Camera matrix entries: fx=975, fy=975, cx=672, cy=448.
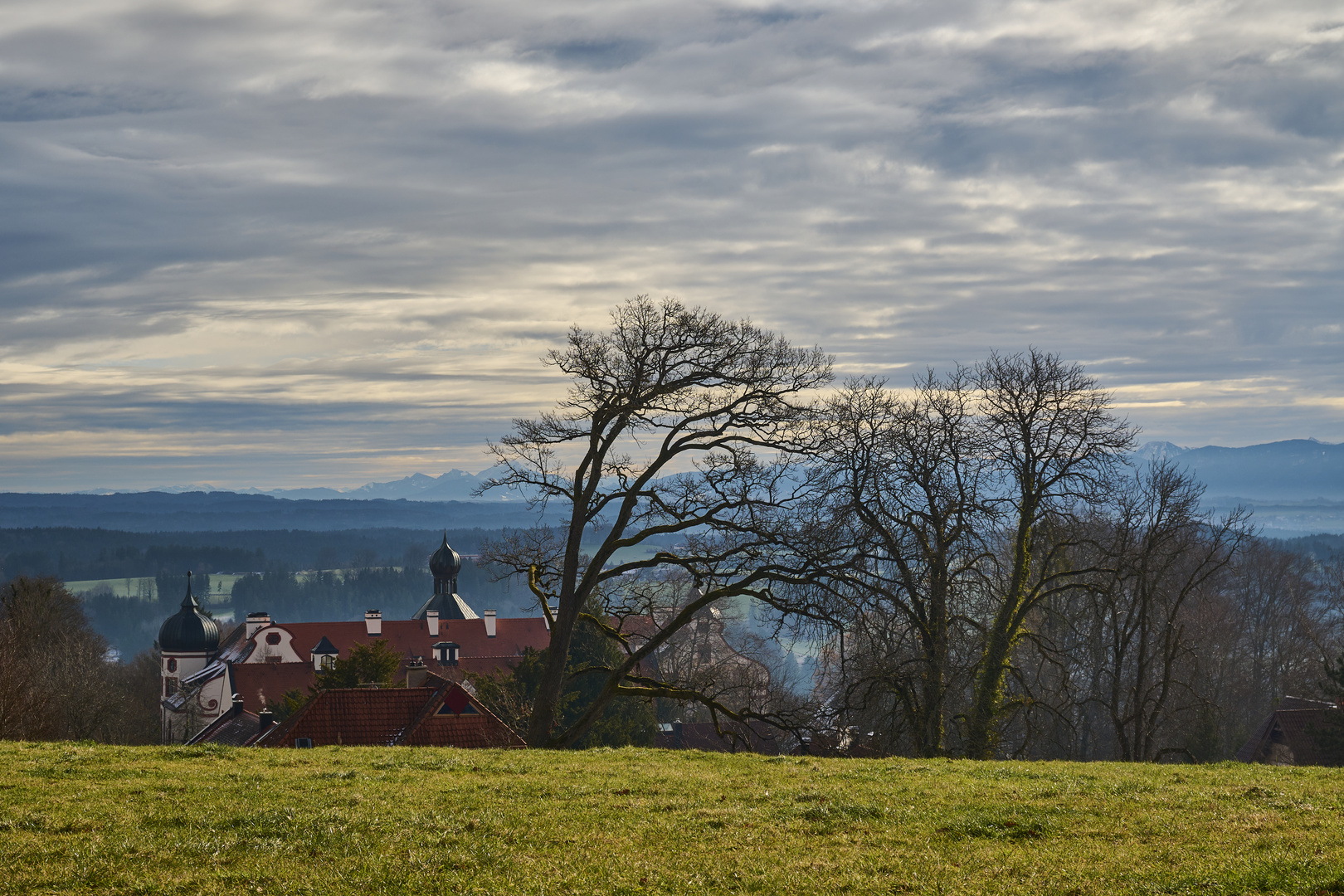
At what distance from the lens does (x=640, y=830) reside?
37.1 ft

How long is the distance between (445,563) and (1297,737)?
87.8m

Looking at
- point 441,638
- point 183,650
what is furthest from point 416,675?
point 441,638

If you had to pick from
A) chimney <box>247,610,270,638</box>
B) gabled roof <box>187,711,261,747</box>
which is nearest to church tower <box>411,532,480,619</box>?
chimney <box>247,610,270,638</box>

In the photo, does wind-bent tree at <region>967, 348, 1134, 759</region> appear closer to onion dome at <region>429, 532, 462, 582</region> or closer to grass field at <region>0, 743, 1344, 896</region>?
grass field at <region>0, 743, 1344, 896</region>

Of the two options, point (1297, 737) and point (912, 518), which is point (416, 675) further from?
point (1297, 737)

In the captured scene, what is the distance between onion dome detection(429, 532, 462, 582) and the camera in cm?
11294

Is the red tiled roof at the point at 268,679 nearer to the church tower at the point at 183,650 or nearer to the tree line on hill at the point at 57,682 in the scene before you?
the tree line on hill at the point at 57,682

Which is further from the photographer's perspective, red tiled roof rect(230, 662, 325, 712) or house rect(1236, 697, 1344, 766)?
red tiled roof rect(230, 662, 325, 712)

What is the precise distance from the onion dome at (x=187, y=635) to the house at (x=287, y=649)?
0.24 ft

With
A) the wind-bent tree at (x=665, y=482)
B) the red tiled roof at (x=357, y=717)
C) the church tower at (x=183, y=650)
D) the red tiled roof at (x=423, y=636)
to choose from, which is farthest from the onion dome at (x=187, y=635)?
the wind-bent tree at (x=665, y=482)

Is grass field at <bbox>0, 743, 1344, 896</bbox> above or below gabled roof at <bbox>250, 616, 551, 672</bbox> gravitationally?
above

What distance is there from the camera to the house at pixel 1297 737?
39.4 m

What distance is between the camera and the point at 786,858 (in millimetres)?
10078

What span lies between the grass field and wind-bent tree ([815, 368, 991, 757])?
9288 mm
